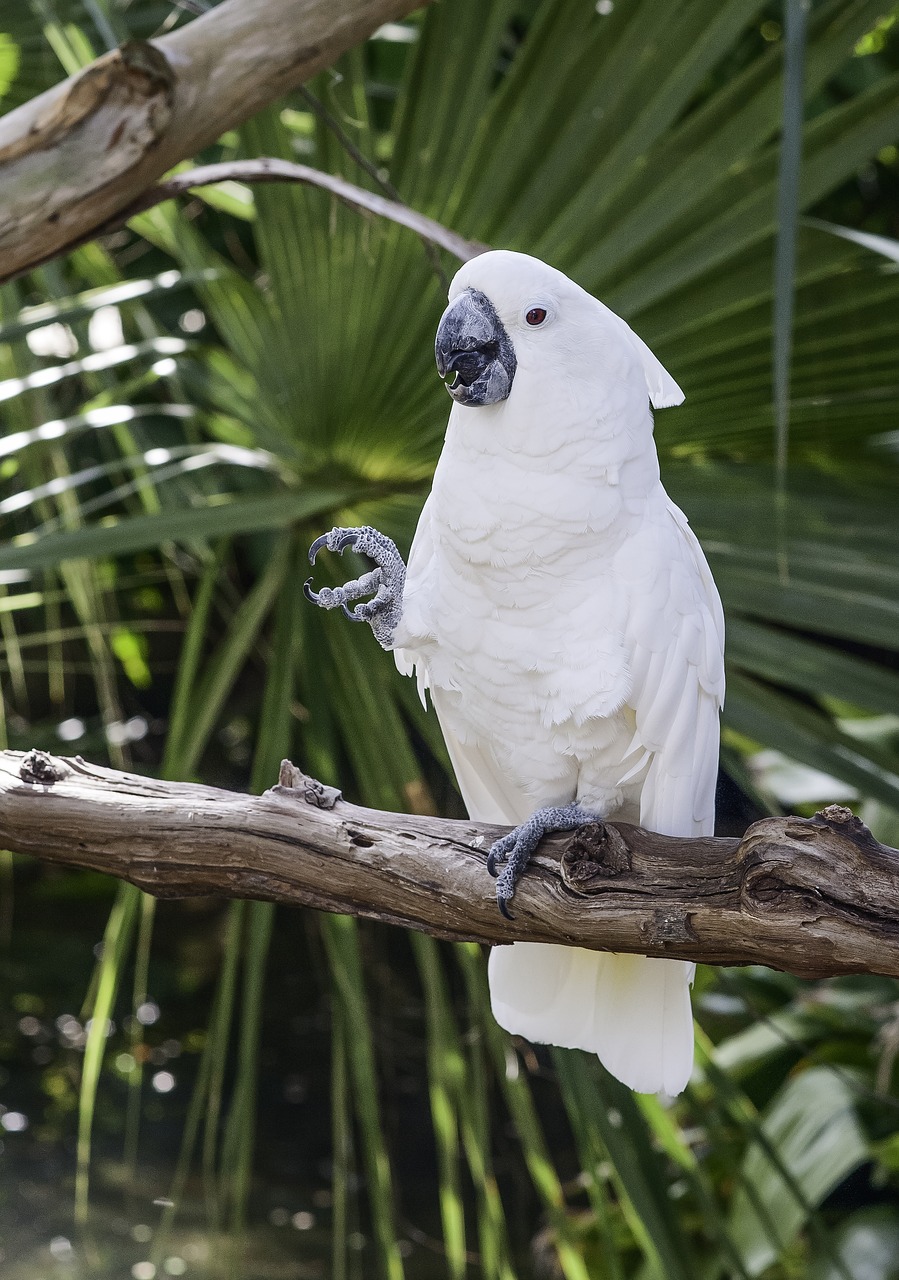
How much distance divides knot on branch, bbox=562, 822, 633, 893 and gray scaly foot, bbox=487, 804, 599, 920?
1.7 inches

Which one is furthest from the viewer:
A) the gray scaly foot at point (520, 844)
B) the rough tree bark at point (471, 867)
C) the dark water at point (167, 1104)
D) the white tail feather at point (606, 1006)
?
the dark water at point (167, 1104)

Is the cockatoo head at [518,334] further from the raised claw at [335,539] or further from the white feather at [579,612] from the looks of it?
the raised claw at [335,539]

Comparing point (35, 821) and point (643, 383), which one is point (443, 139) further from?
point (35, 821)

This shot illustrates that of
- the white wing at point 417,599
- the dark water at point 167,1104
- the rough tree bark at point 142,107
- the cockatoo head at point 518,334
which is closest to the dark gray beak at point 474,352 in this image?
the cockatoo head at point 518,334

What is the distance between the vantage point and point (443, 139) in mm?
1321

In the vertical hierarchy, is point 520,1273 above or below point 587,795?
below

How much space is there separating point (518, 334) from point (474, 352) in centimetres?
4

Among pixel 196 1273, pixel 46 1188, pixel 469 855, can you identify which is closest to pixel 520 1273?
pixel 196 1273

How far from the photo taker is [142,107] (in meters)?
1.16

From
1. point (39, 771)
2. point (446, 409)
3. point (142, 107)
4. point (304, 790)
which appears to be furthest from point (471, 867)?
point (142, 107)

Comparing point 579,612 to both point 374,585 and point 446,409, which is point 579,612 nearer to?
point 374,585

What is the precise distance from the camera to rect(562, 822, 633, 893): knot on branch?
93 cm

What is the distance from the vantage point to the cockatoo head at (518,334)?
34.8 inches

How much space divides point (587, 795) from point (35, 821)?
49 cm
